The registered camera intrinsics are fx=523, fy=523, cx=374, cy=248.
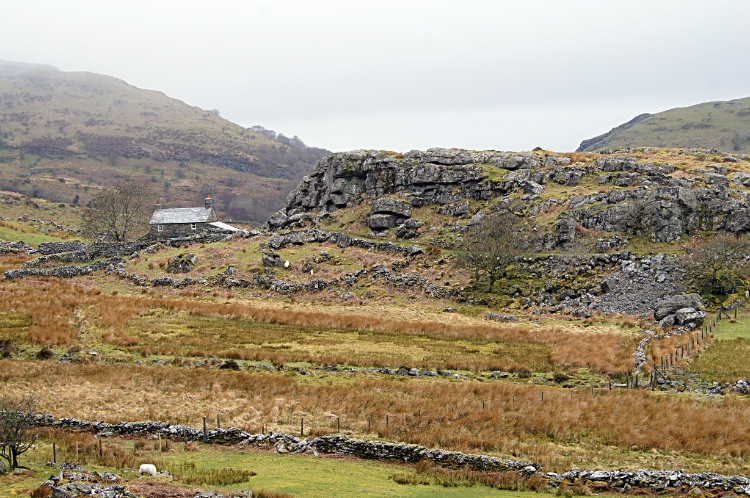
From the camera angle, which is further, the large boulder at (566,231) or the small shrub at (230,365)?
the large boulder at (566,231)

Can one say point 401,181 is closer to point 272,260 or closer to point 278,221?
point 278,221

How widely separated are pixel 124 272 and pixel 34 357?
3314cm

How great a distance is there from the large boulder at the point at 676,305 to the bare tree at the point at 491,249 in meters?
16.4

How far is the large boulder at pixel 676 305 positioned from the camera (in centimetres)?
4044

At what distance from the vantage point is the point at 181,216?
85.9 metres

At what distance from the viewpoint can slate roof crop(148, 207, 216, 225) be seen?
84.0 metres

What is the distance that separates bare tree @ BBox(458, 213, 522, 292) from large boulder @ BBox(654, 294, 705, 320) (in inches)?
646

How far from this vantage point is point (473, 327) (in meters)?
43.8

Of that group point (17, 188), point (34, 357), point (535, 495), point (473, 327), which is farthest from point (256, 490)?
point (17, 188)

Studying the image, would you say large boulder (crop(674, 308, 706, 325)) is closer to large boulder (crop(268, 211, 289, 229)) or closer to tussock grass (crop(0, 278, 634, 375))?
tussock grass (crop(0, 278, 634, 375))

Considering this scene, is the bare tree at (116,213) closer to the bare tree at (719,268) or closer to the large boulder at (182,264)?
the large boulder at (182,264)

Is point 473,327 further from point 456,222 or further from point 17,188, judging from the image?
point 17,188

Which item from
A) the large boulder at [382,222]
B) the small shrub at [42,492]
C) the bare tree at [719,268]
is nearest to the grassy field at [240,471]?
the small shrub at [42,492]

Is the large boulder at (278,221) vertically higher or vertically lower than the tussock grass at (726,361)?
higher
